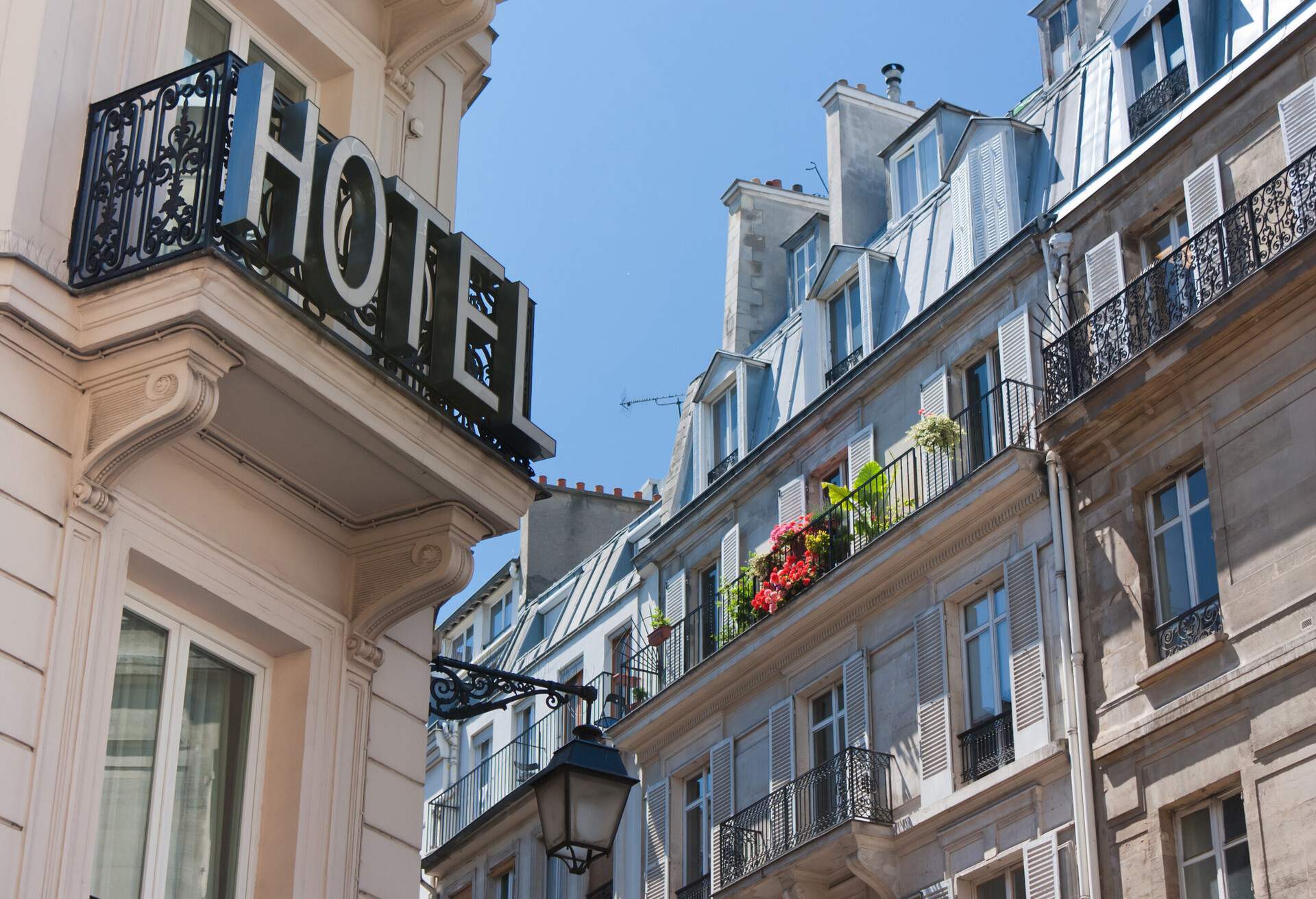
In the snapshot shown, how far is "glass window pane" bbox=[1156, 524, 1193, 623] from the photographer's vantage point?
18.9 meters

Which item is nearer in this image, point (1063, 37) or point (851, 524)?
point (851, 524)

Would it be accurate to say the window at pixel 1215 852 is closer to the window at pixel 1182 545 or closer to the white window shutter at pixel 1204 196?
the window at pixel 1182 545

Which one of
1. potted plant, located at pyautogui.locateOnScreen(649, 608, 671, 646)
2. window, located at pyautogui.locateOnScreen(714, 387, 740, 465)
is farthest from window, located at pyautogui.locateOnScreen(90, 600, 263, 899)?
window, located at pyautogui.locateOnScreen(714, 387, 740, 465)

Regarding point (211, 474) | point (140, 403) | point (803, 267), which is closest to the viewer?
point (140, 403)

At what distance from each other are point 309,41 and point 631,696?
19.2 m

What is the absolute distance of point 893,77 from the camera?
3045 centimetres

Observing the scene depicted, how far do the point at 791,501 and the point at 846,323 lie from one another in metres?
2.47

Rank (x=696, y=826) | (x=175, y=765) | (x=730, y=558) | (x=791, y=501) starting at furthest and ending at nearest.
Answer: (x=730, y=558) → (x=696, y=826) → (x=791, y=501) → (x=175, y=765)

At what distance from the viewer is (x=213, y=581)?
8.20m

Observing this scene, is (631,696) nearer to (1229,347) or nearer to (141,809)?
(1229,347)

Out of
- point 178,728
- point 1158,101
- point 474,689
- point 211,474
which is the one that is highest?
point 1158,101

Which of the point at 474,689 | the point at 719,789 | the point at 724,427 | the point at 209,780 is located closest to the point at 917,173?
the point at 724,427

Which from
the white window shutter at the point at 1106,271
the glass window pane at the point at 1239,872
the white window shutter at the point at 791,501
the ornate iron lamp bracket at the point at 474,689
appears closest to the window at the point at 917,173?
the white window shutter at the point at 791,501

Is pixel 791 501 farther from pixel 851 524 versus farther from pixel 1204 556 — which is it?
pixel 1204 556
